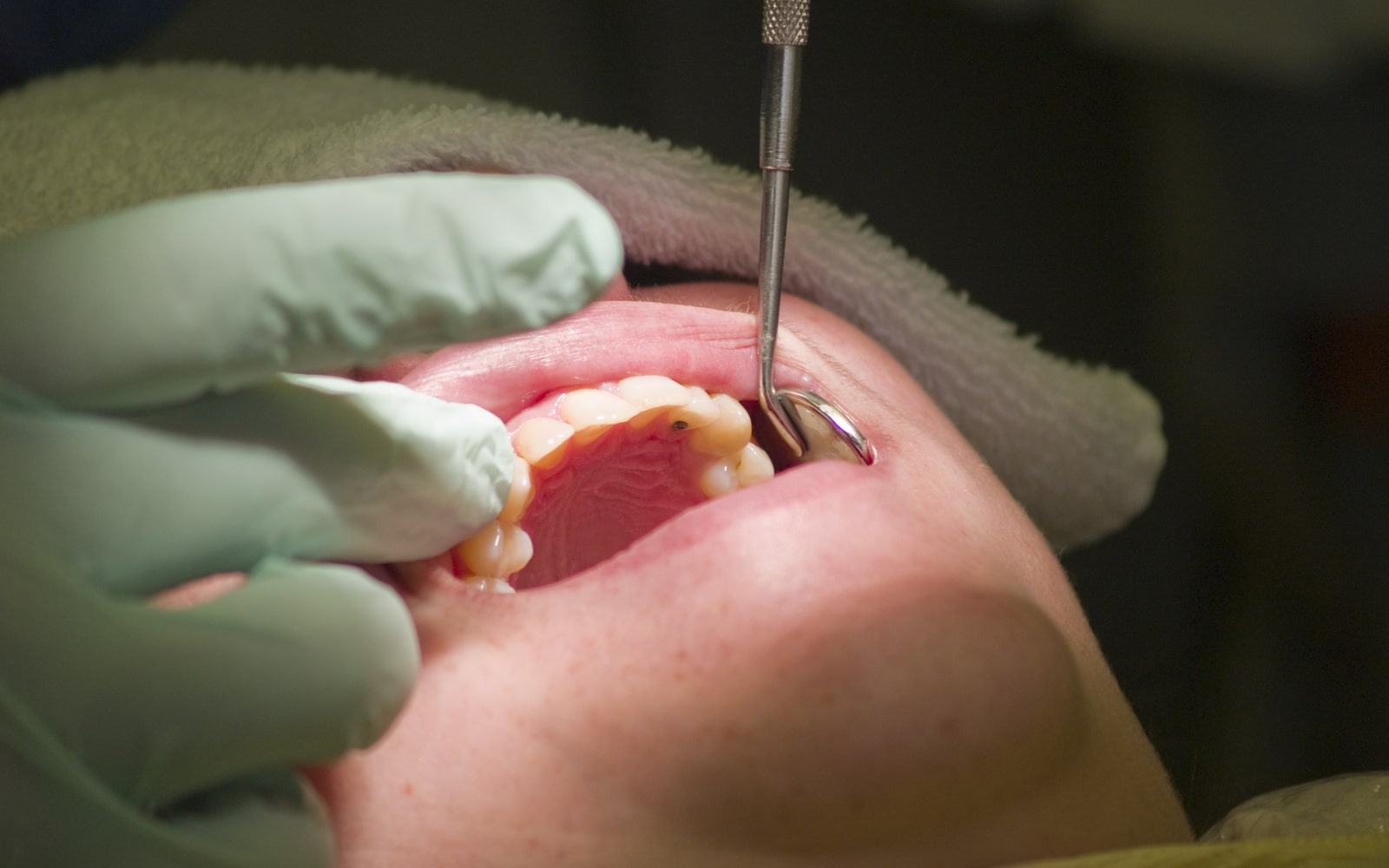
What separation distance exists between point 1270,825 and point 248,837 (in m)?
0.76

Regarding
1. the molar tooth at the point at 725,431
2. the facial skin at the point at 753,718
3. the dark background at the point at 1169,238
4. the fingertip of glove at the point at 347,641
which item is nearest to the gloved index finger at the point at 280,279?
the fingertip of glove at the point at 347,641

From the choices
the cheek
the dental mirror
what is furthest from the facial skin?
the dental mirror

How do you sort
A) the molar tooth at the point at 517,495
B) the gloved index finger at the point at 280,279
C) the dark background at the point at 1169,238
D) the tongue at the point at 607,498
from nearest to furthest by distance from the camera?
the gloved index finger at the point at 280,279 → the molar tooth at the point at 517,495 → the tongue at the point at 607,498 → the dark background at the point at 1169,238

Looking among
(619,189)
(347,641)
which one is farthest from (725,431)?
(347,641)

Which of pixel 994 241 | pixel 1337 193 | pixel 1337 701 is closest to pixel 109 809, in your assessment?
pixel 994 241

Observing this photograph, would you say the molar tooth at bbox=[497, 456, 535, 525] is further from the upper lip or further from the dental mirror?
the dental mirror

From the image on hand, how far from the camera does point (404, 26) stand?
1.37 metres

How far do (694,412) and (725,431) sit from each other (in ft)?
0.13

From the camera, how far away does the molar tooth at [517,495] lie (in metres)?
0.77

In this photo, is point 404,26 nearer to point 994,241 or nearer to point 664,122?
point 664,122

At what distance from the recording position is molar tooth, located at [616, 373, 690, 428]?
83 cm

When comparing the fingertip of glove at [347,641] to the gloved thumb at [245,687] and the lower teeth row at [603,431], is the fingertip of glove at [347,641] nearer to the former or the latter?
the gloved thumb at [245,687]

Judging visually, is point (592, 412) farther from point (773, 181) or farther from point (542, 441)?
point (773, 181)

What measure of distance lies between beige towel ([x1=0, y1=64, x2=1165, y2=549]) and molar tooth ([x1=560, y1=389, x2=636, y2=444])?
0.22 metres
